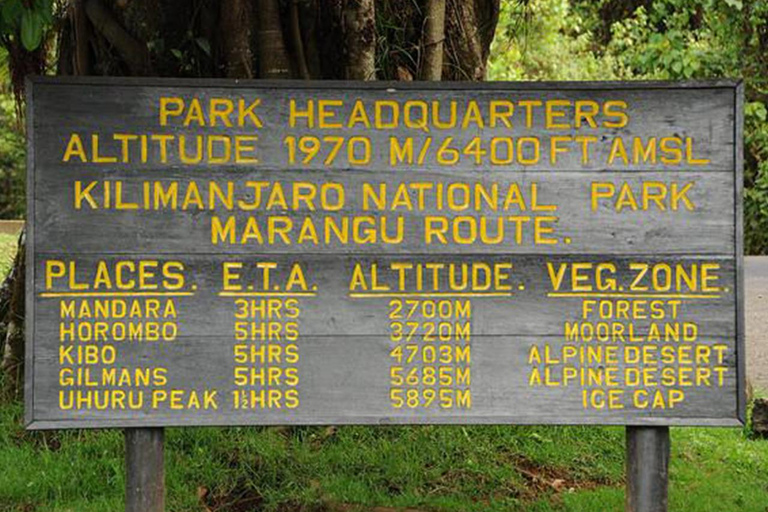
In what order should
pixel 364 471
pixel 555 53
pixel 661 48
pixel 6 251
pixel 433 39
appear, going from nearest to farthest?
pixel 364 471 < pixel 433 39 < pixel 661 48 < pixel 6 251 < pixel 555 53

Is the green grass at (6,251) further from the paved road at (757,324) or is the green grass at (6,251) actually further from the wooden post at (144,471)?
the wooden post at (144,471)

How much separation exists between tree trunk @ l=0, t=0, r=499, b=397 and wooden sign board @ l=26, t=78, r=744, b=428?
153cm

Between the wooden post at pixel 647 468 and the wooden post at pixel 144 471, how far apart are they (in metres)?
1.80

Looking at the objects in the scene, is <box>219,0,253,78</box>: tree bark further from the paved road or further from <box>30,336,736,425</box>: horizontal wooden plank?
the paved road

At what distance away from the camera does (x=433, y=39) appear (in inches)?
230

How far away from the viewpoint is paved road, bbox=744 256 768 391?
9462 mm

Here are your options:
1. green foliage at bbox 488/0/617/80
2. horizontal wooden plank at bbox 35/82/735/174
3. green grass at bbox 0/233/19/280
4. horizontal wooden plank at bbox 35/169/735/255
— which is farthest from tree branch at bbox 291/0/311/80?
green foliage at bbox 488/0/617/80

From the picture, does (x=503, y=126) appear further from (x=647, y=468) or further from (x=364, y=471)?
(x=364, y=471)

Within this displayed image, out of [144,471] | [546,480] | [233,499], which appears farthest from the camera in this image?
[546,480]

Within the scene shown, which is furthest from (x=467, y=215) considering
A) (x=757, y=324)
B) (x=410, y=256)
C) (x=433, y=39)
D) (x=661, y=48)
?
(x=757, y=324)

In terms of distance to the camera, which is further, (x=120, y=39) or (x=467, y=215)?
(x=120, y=39)

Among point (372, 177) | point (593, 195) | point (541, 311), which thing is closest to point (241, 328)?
point (372, 177)

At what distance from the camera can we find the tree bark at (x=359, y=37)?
5.32 m

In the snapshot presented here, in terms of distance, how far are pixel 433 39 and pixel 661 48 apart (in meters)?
5.43
